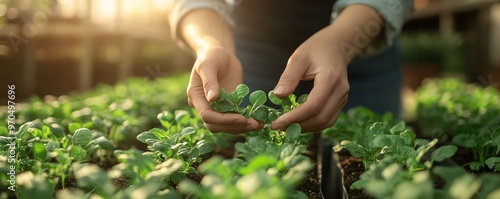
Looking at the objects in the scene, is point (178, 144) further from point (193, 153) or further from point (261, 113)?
point (261, 113)

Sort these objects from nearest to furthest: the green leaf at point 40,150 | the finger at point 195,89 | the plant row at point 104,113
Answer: the green leaf at point 40,150, the finger at point 195,89, the plant row at point 104,113

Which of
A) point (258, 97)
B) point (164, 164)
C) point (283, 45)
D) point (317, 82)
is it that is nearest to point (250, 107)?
point (258, 97)

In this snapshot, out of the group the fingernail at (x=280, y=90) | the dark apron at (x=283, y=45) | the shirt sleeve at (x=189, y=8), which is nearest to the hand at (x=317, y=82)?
the fingernail at (x=280, y=90)

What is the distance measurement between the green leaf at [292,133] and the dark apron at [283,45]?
891 millimetres

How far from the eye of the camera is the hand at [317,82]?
2.93 feet

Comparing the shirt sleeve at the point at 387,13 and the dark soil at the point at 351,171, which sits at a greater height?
the shirt sleeve at the point at 387,13

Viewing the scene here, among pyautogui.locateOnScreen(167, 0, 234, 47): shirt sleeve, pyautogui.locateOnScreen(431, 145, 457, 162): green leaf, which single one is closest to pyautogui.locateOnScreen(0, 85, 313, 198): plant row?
pyautogui.locateOnScreen(431, 145, 457, 162): green leaf

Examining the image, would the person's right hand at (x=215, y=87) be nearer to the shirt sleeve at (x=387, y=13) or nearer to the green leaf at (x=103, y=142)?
the green leaf at (x=103, y=142)

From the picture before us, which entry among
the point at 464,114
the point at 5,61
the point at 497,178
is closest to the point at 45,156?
the point at 497,178

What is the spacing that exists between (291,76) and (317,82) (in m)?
0.05

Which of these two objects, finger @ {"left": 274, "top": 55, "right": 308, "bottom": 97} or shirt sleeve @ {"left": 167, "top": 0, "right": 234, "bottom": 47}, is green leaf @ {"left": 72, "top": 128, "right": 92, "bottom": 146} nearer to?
finger @ {"left": 274, "top": 55, "right": 308, "bottom": 97}

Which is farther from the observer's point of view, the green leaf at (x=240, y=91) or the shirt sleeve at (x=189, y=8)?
the shirt sleeve at (x=189, y=8)

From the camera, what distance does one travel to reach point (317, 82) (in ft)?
3.06

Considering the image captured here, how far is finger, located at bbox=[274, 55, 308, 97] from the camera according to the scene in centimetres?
90
